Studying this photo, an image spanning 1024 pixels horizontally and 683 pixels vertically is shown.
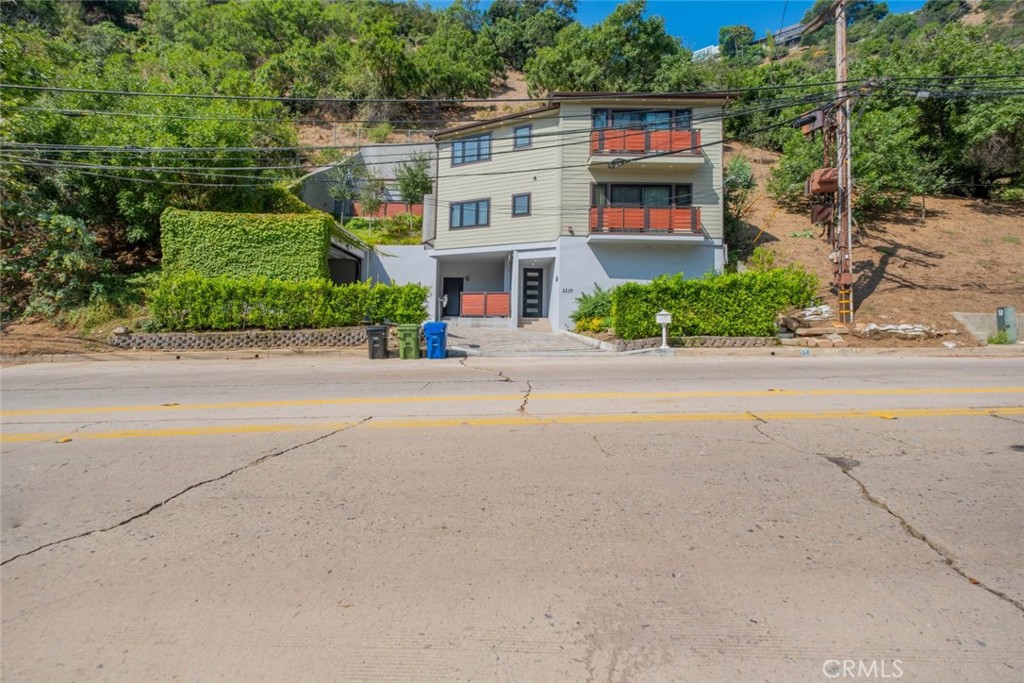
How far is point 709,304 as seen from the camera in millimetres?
15938

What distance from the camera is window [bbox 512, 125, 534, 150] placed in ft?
78.1

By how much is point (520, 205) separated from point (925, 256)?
60.9 feet

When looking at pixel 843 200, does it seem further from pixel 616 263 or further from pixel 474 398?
pixel 474 398

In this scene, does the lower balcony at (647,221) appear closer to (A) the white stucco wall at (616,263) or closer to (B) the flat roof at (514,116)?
(A) the white stucco wall at (616,263)

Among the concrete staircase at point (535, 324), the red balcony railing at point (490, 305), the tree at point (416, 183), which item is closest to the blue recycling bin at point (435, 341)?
the concrete staircase at point (535, 324)

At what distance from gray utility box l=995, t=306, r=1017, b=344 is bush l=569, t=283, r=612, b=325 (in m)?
12.5

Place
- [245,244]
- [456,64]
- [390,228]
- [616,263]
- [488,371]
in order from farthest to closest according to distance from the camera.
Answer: [456,64] < [390,228] < [616,263] < [245,244] < [488,371]

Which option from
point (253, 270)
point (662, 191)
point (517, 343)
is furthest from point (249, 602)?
point (662, 191)

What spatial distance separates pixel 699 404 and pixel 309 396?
234 inches

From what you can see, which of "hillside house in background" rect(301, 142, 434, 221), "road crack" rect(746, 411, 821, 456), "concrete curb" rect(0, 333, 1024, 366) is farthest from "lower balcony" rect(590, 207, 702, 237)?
"road crack" rect(746, 411, 821, 456)

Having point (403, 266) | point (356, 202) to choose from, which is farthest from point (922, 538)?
point (356, 202)

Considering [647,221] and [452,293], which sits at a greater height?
[647,221]

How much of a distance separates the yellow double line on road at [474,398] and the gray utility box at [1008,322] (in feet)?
36.1

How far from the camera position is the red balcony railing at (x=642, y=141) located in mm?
21719
